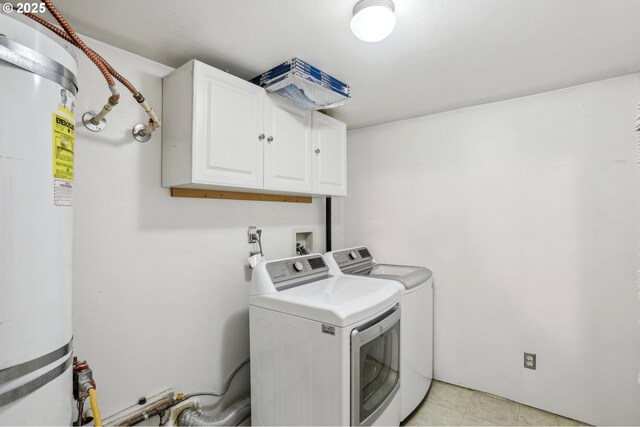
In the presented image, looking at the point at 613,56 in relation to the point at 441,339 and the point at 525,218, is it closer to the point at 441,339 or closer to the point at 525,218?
the point at 525,218

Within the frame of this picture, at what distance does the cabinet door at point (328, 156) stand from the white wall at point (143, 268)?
25.4 inches

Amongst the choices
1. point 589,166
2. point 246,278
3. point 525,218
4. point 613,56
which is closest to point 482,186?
point 525,218

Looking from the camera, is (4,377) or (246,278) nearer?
(4,377)

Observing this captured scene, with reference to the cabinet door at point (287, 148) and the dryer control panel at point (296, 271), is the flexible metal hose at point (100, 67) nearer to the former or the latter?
the cabinet door at point (287, 148)

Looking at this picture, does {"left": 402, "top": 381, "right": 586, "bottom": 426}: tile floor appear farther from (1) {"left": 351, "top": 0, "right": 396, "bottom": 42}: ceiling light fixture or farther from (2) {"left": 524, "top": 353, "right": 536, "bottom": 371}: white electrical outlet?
(1) {"left": 351, "top": 0, "right": 396, "bottom": 42}: ceiling light fixture

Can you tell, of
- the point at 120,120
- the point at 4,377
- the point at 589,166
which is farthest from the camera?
the point at 589,166

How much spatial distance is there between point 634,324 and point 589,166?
3.19 feet

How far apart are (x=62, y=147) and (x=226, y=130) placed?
816 millimetres

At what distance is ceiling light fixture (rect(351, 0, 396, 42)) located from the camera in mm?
1190

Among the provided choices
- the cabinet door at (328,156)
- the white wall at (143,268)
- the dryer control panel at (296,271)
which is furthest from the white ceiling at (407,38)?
the dryer control panel at (296,271)

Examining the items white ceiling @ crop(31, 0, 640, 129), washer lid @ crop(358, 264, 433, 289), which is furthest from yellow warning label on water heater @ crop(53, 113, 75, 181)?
washer lid @ crop(358, 264, 433, 289)

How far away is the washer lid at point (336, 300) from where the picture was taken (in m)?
1.44

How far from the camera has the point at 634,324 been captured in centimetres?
184

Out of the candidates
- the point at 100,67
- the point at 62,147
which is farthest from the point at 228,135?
the point at 62,147
